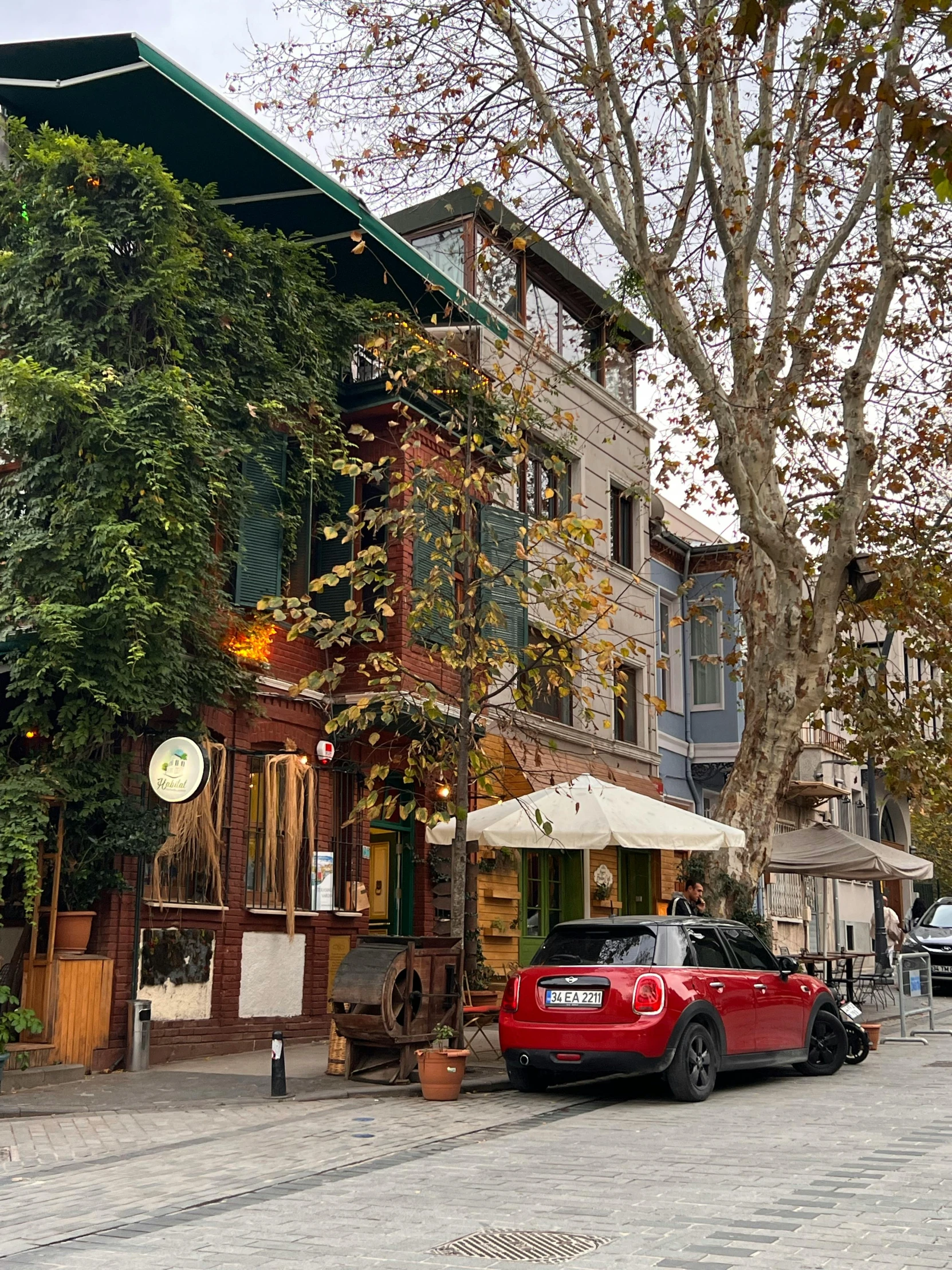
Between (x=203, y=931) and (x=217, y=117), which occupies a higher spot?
(x=217, y=117)

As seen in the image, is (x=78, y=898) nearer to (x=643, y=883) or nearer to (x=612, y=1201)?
(x=612, y=1201)

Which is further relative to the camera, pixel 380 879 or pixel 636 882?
pixel 636 882

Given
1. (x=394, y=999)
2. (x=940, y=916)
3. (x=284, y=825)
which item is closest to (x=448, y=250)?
(x=284, y=825)

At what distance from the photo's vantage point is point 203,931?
50.9 ft

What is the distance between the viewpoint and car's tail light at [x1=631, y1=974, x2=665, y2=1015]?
11.4 m

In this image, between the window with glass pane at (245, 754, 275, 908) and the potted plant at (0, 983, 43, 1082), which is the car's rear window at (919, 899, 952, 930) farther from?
the potted plant at (0, 983, 43, 1082)

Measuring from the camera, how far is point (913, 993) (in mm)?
19750

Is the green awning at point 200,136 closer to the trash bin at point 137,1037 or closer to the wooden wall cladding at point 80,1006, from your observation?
the wooden wall cladding at point 80,1006

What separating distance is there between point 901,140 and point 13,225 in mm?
11271

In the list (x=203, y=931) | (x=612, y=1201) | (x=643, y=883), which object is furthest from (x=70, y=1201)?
(x=643, y=883)

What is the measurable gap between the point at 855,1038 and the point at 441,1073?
5419 mm

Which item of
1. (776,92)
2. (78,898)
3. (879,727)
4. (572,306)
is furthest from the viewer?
(572,306)

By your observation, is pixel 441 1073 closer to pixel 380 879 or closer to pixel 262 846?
pixel 262 846

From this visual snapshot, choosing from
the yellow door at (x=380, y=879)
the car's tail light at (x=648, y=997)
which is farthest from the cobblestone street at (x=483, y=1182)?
the yellow door at (x=380, y=879)
